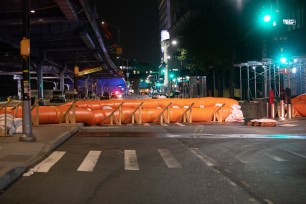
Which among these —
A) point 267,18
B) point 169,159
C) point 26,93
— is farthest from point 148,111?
point 169,159

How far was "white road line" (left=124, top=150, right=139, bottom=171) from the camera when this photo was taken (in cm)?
1086

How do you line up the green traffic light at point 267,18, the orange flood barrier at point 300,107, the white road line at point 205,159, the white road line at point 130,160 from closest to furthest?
1. the white road line at point 130,160
2. the white road line at point 205,159
3. the green traffic light at point 267,18
4. the orange flood barrier at point 300,107

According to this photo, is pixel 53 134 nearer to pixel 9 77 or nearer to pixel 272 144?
pixel 272 144

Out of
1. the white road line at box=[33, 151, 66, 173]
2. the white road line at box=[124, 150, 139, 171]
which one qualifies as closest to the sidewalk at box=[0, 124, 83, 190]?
the white road line at box=[33, 151, 66, 173]

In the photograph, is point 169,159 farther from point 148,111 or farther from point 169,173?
point 148,111

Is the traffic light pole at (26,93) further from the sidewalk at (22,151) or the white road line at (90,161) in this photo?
the white road line at (90,161)

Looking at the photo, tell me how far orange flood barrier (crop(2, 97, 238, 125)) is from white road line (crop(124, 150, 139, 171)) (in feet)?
35.0

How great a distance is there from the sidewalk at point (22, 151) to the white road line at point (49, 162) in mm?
201

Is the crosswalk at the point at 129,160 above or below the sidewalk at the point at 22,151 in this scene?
below

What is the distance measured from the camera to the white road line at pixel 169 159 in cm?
1114

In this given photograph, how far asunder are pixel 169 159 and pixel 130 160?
3.30 feet

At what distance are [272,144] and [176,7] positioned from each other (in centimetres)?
14198

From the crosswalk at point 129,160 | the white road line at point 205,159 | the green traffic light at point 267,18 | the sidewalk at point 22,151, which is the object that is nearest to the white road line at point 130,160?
the crosswalk at point 129,160

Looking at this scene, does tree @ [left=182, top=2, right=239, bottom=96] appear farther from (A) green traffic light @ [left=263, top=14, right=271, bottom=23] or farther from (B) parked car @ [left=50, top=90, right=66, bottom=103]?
(B) parked car @ [left=50, top=90, right=66, bottom=103]
